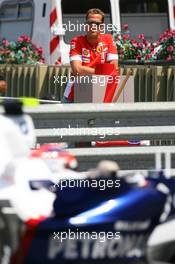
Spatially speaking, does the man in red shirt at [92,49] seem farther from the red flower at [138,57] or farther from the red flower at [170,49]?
the red flower at [138,57]

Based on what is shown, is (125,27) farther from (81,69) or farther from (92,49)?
(81,69)

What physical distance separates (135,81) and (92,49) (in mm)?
5623

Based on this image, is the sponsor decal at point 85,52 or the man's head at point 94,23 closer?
the man's head at point 94,23

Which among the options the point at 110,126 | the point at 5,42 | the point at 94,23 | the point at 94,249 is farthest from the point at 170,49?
the point at 94,249

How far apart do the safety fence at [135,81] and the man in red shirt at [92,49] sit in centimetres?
495

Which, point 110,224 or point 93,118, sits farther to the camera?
point 93,118

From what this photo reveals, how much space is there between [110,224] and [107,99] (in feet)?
17.3

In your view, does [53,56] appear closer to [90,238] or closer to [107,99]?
[107,99]

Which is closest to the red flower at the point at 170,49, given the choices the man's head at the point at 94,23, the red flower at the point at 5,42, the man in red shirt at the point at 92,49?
the red flower at the point at 5,42

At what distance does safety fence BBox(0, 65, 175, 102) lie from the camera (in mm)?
16328

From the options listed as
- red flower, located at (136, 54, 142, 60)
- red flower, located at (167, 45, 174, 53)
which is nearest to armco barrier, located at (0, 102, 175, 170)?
red flower, located at (167, 45, 174, 53)

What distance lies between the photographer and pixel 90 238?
16.5ft

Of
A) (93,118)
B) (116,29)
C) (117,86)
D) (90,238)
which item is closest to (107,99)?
(117,86)

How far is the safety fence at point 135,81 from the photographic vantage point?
643 inches
